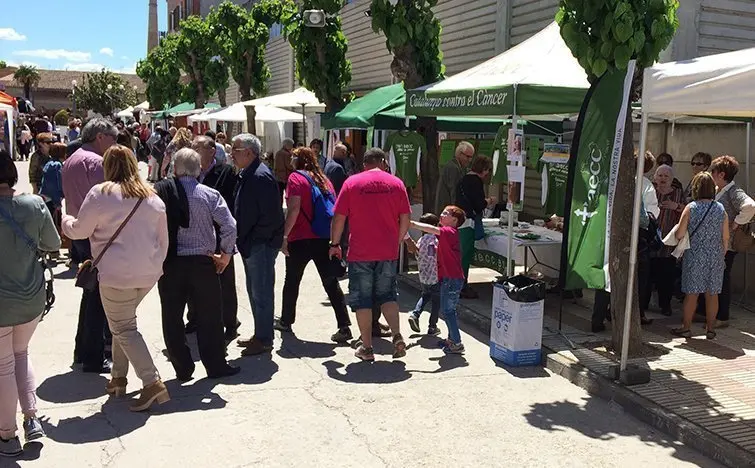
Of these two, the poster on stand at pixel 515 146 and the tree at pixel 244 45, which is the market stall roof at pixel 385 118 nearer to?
the poster on stand at pixel 515 146

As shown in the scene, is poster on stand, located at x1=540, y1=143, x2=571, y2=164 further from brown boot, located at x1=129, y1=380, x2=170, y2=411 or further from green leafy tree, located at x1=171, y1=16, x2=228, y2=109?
green leafy tree, located at x1=171, y1=16, x2=228, y2=109

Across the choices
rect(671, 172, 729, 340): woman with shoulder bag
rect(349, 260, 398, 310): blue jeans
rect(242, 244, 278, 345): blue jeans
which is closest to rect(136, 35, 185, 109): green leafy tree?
rect(242, 244, 278, 345): blue jeans

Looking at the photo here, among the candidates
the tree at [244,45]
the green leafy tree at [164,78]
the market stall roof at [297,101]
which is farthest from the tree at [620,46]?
the green leafy tree at [164,78]

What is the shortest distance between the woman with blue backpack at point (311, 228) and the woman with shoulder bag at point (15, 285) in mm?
2574

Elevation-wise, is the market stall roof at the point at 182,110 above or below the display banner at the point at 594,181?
above

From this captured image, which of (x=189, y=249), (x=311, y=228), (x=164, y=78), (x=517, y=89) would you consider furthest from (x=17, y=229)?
(x=164, y=78)

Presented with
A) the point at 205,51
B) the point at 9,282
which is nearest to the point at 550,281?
the point at 9,282

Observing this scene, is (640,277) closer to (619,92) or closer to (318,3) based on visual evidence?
(619,92)

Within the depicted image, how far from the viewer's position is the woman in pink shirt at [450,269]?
6.38 m

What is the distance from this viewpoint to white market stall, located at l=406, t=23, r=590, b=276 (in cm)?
686

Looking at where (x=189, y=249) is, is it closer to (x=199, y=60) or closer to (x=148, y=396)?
(x=148, y=396)

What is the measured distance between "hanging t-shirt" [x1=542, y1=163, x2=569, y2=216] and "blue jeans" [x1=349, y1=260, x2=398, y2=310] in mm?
4162

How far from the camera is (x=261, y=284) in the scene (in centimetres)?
617

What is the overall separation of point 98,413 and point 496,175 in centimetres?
548
